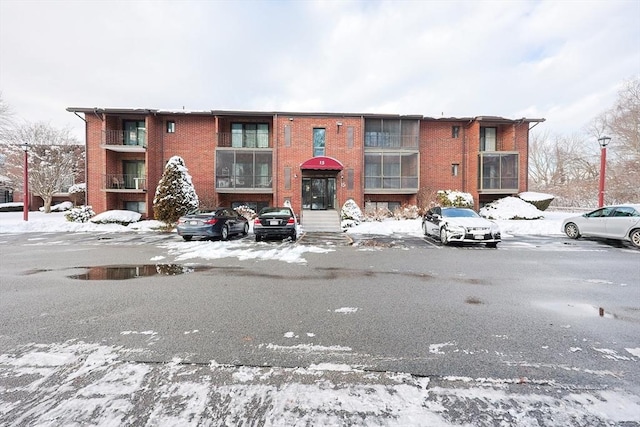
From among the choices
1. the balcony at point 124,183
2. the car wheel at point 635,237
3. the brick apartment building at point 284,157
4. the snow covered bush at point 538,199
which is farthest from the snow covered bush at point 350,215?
the balcony at point 124,183

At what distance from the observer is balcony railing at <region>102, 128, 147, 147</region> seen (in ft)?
68.6

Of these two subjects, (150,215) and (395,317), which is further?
(150,215)

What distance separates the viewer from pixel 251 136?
22516 mm

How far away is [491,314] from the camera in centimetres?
425

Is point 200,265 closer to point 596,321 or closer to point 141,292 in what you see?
point 141,292

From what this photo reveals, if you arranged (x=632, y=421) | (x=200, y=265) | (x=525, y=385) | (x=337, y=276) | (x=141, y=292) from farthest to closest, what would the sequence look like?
(x=200, y=265) → (x=337, y=276) → (x=141, y=292) → (x=525, y=385) → (x=632, y=421)

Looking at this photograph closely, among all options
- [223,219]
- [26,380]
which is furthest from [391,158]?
[26,380]

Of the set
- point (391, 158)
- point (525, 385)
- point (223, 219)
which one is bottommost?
point (525, 385)

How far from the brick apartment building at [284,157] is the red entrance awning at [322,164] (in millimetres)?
686

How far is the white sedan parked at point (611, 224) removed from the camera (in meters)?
10.9

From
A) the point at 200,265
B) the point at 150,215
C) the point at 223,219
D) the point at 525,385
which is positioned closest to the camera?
the point at 525,385

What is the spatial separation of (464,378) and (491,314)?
195 cm

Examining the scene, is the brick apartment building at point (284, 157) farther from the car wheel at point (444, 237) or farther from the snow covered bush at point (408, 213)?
the car wheel at point (444, 237)

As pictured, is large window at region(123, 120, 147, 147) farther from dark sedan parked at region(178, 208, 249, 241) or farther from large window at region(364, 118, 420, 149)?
large window at region(364, 118, 420, 149)
